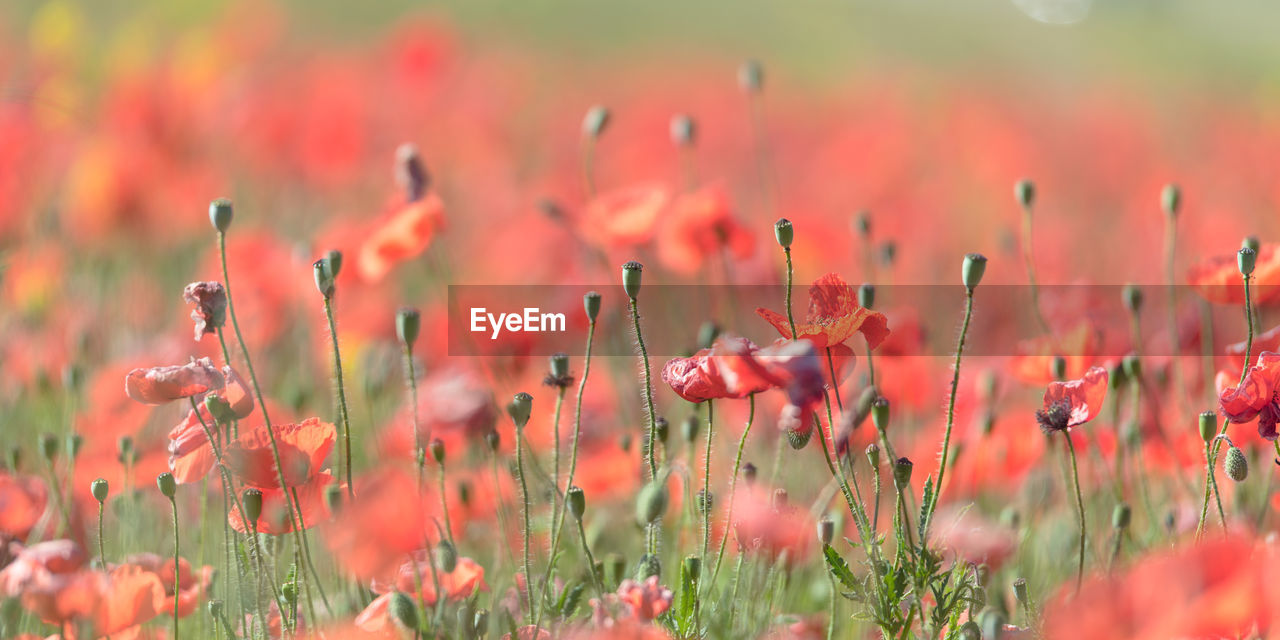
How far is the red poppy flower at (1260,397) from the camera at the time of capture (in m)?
1.10

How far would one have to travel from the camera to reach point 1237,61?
7.16 meters

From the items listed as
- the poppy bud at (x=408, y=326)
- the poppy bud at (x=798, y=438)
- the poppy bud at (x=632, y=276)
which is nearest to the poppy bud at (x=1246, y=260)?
the poppy bud at (x=798, y=438)

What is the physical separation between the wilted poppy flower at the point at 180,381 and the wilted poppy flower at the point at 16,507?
0.24m

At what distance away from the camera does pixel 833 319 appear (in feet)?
3.86

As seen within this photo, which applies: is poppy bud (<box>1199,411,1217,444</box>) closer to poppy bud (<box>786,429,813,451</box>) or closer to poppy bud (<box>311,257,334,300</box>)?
poppy bud (<box>786,429,813,451</box>)

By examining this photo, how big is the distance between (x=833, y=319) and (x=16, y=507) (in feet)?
2.99

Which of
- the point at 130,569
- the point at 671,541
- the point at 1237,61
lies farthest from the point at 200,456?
the point at 1237,61

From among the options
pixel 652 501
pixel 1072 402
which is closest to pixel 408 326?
pixel 652 501

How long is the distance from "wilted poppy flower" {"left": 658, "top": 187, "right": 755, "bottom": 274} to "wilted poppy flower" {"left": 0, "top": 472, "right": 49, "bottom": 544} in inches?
48.4

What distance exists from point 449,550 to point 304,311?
1626mm

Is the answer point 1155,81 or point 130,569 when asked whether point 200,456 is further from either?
point 1155,81

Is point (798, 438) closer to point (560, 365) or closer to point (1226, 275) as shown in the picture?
point (560, 365)

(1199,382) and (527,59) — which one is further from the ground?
(527,59)

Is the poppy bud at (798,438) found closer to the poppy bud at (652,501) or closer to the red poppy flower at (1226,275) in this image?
the poppy bud at (652,501)
